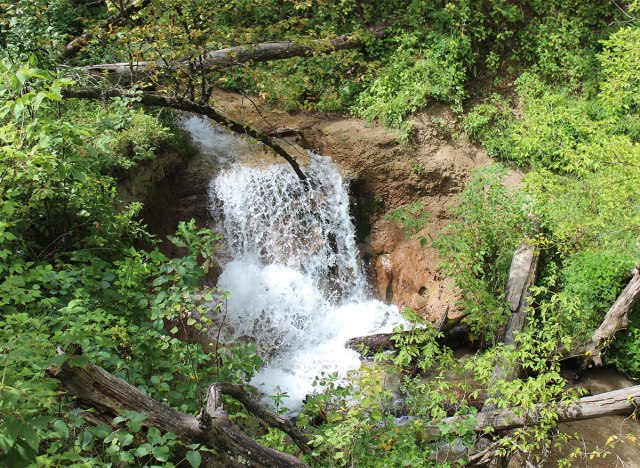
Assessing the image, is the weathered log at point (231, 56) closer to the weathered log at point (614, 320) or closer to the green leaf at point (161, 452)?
the green leaf at point (161, 452)

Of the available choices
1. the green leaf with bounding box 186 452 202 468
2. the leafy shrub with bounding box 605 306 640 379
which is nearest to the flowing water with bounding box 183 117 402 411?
the leafy shrub with bounding box 605 306 640 379

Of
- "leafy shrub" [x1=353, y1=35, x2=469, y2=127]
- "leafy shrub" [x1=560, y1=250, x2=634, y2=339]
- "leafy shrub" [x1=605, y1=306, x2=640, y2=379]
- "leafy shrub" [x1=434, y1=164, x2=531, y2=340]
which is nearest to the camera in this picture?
"leafy shrub" [x1=605, y1=306, x2=640, y2=379]

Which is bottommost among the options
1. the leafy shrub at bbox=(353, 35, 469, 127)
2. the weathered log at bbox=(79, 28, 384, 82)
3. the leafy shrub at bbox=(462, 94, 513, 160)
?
the leafy shrub at bbox=(462, 94, 513, 160)

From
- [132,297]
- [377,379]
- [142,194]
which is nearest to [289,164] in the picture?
[142,194]

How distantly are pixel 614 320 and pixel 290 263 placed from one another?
459 centimetres

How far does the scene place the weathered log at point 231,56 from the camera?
704 cm

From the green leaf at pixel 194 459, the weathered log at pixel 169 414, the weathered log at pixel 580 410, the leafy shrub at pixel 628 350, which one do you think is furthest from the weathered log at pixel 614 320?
the green leaf at pixel 194 459

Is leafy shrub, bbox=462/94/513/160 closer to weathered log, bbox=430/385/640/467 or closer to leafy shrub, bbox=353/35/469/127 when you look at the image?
leafy shrub, bbox=353/35/469/127

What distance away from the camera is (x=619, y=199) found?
627 centimetres

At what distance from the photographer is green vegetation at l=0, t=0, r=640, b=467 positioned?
3.25 m

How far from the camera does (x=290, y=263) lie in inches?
345

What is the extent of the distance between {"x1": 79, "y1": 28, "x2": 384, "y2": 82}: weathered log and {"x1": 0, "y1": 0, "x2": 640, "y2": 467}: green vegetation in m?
0.13

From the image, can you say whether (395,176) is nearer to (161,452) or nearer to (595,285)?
(595,285)

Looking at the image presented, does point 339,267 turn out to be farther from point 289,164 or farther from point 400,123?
point 400,123
